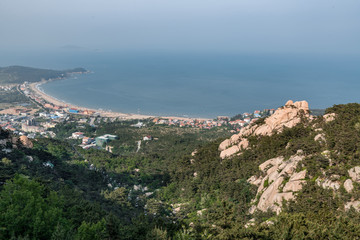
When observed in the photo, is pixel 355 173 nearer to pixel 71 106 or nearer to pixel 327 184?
pixel 327 184

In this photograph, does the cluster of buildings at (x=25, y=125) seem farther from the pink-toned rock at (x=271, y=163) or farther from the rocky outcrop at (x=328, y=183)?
the rocky outcrop at (x=328, y=183)

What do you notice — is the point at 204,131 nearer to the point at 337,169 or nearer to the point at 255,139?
the point at 255,139

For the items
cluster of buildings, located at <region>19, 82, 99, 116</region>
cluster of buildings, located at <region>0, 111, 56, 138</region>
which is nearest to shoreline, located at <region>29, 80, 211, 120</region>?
→ cluster of buildings, located at <region>19, 82, 99, 116</region>

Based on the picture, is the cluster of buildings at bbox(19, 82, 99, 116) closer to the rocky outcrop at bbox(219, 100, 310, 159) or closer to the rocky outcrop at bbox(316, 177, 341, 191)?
the rocky outcrop at bbox(219, 100, 310, 159)

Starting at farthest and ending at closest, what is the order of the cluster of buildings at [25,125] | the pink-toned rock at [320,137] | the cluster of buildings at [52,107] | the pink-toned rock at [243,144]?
1. the cluster of buildings at [52,107]
2. the cluster of buildings at [25,125]
3. the pink-toned rock at [243,144]
4. the pink-toned rock at [320,137]

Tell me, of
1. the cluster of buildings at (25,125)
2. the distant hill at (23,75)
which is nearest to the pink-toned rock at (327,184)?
the cluster of buildings at (25,125)

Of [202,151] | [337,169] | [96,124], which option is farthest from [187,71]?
[337,169]
